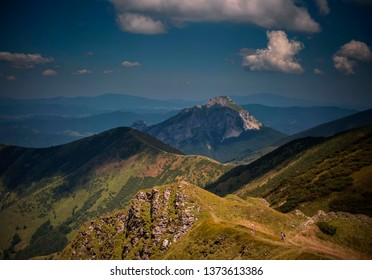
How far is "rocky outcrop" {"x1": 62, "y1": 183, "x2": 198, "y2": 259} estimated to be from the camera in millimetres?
95312

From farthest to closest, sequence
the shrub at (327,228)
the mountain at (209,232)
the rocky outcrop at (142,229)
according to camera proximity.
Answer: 1. the rocky outcrop at (142,229)
2. the shrub at (327,228)
3. the mountain at (209,232)

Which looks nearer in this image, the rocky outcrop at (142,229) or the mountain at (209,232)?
the mountain at (209,232)

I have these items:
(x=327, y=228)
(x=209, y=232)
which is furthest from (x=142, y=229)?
(x=327, y=228)

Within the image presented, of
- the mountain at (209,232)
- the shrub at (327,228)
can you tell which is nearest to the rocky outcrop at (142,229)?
the mountain at (209,232)

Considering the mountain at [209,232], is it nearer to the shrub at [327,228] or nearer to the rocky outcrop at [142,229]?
the rocky outcrop at [142,229]

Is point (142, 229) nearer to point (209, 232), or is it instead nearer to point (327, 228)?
point (209, 232)

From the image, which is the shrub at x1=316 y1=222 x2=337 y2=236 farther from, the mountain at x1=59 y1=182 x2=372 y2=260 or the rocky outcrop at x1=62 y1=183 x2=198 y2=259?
the rocky outcrop at x1=62 y1=183 x2=198 y2=259

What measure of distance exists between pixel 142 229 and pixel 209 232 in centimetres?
3446

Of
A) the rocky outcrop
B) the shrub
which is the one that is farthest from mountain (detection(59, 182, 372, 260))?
the shrub

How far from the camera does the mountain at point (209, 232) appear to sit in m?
63.1

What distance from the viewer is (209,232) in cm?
7725

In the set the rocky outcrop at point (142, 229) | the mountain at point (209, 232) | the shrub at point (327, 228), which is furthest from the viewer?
the rocky outcrop at point (142, 229)

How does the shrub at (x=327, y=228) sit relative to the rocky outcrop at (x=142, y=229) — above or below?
above
